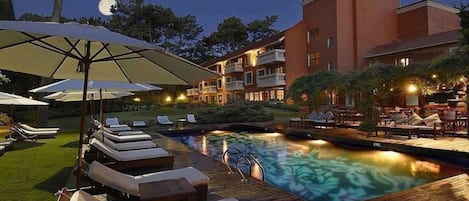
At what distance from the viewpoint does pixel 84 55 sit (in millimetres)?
4195

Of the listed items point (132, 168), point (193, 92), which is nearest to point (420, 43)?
point (132, 168)

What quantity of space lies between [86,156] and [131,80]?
9.08 ft

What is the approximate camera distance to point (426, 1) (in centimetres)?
2423

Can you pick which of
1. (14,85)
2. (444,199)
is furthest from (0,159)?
(14,85)

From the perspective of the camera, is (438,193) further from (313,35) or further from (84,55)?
(313,35)

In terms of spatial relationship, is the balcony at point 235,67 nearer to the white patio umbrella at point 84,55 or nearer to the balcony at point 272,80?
the balcony at point 272,80

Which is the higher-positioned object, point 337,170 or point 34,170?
point 34,170

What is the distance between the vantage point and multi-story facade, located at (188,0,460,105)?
23094 mm

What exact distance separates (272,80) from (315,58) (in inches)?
174

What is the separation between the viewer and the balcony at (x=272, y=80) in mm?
29391

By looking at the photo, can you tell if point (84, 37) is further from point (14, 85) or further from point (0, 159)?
point (14, 85)

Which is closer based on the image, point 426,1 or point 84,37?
point 84,37

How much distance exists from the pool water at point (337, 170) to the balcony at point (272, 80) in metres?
16.7

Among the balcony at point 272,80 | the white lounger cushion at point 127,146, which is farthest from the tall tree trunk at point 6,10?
the white lounger cushion at point 127,146
